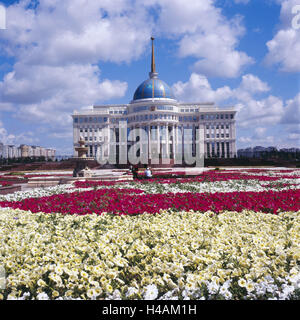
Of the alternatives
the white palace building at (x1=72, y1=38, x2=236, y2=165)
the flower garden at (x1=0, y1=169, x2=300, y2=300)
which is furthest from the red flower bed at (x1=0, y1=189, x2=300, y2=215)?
the white palace building at (x1=72, y1=38, x2=236, y2=165)

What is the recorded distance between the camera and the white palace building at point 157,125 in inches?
2504

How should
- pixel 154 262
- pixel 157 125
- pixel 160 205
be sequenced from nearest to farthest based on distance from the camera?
pixel 154 262 → pixel 160 205 → pixel 157 125

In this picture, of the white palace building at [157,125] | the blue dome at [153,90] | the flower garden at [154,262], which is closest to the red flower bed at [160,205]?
the flower garden at [154,262]

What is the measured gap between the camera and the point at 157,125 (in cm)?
6312

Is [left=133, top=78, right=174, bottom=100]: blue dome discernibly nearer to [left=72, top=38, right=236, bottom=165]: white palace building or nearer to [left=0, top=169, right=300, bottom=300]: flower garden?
[left=72, top=38, right=236, bottom=165]: white palace building

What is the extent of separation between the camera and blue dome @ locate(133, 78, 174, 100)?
66188 mm

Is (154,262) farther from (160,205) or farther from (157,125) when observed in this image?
(157,125)

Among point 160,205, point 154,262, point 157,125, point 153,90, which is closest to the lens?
point 154,262

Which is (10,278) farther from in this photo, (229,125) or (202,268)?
(229,125)

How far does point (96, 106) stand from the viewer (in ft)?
255

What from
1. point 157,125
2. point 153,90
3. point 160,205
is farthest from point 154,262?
point 153,90

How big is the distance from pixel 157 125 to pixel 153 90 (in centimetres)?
898
